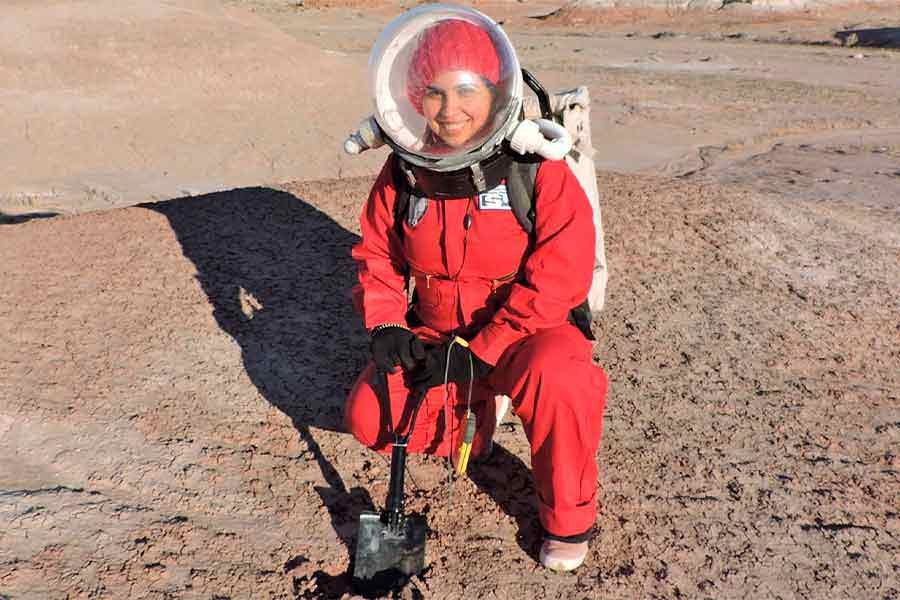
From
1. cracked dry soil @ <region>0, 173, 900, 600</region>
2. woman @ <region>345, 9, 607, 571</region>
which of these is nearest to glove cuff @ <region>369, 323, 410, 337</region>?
woman @ <region>345, 9, 607, 571</region>

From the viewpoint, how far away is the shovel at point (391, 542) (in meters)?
2.29

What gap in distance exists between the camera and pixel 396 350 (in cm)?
237

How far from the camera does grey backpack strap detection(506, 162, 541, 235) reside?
92.0 inches

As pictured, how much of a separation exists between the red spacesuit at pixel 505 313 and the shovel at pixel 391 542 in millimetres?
250

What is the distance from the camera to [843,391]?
3.21m

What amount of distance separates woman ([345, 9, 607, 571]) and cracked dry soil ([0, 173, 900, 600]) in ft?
0.85

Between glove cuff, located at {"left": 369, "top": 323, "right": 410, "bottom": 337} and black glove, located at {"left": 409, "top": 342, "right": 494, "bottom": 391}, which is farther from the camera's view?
glove cuff, located at {"left": 369, "top": 323, "right": 410, "bottom": 337}

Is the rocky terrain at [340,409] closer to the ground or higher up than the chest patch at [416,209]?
closer to the ground

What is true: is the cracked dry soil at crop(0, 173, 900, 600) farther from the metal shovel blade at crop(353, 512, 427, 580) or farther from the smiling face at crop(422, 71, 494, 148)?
the smiling face at crop(422, 71, 494, 148)

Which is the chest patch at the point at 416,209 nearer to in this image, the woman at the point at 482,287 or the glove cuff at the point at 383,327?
the woman at the point at 482,287

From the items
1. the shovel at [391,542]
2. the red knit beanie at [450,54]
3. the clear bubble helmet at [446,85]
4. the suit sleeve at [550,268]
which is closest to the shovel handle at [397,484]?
the shovel at [391,542]

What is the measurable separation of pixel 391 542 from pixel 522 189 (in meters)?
0.97

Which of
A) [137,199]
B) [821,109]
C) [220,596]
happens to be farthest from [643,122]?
[220,596]

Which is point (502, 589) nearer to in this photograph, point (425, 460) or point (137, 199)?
point (425, 460)
